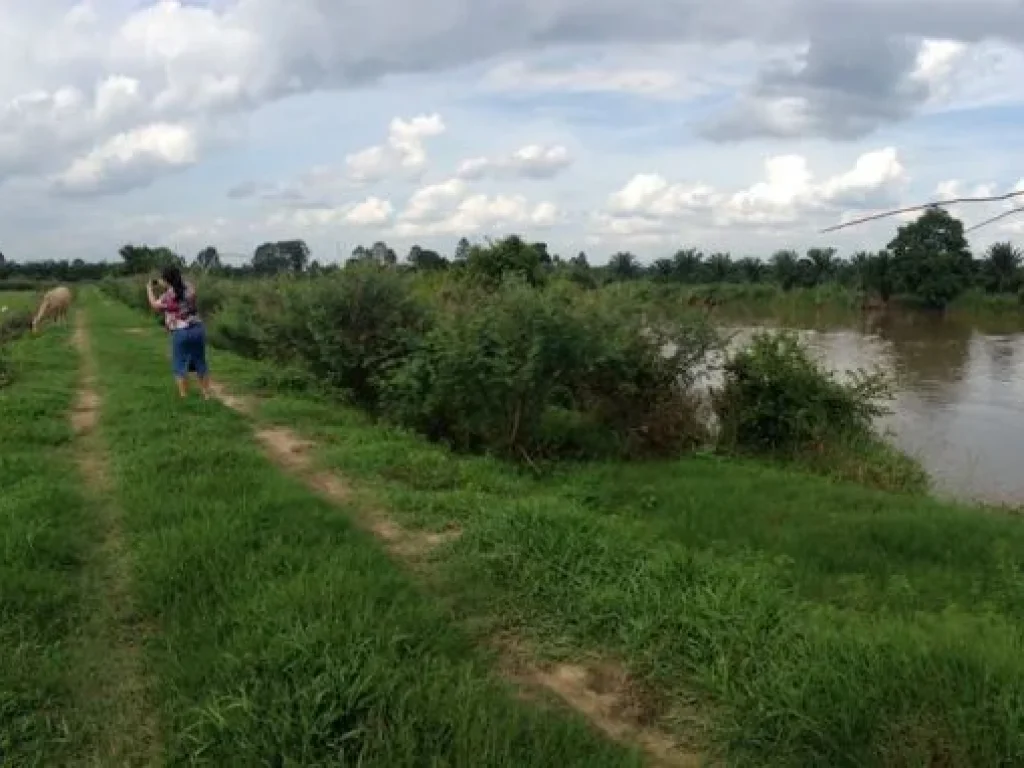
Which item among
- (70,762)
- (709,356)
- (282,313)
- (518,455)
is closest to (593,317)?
(518,455)

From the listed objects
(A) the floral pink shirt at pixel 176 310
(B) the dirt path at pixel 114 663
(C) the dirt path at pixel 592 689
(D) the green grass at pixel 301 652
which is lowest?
(C) the dirt path at pixel 592 689

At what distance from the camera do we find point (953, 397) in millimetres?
21422

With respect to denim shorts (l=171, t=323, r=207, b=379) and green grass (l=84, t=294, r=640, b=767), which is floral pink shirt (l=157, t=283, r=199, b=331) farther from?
green grass (l=84, t=294, r=640, b=767)

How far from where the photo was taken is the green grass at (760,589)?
11.1ft

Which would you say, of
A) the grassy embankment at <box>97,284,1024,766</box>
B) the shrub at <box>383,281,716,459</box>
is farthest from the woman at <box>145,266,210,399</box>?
the shrub at <box>383,281,716,459</box>

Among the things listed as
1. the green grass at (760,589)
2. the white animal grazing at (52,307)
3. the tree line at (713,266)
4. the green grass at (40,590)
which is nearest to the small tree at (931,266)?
the tree line at (713,266)

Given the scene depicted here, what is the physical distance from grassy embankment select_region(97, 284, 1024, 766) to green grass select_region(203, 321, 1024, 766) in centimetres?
1

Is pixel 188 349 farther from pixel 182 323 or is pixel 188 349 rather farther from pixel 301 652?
pixel 301 652

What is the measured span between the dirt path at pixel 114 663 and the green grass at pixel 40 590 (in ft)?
0.21

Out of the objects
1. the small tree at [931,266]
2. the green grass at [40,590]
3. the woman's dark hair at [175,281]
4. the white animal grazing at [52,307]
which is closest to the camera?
the green grass at [40,590]

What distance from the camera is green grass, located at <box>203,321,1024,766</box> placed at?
11.1 ft

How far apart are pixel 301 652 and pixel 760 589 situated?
90.0 inches

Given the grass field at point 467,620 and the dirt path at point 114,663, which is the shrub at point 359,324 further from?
the dirt path at point 114,663

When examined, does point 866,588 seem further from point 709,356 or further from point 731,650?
point 709,356
